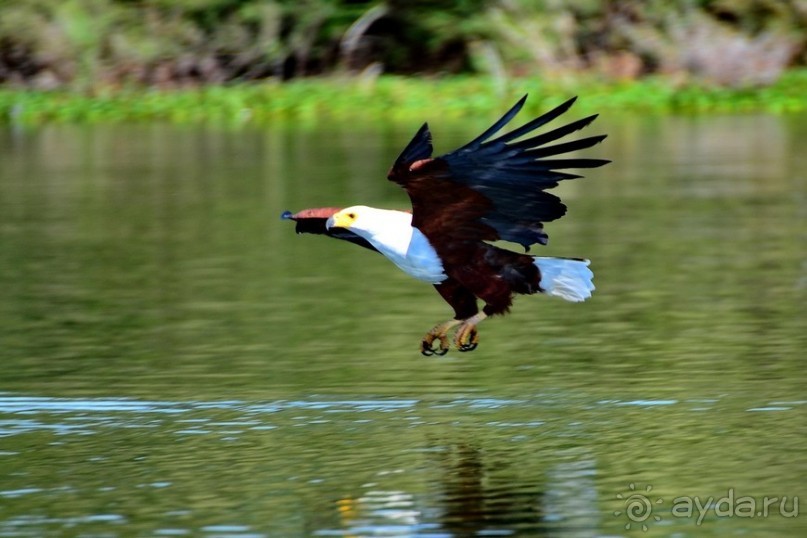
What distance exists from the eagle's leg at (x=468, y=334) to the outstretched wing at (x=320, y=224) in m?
0.54

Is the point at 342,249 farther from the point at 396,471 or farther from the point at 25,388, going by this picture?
the point at 396,471

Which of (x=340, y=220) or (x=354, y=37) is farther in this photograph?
(x=354, y=37)

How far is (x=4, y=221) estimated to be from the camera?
61.2ft

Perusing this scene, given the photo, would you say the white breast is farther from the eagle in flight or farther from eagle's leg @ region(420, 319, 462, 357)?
eagle's leg @ region(420, 319, 462, 357)

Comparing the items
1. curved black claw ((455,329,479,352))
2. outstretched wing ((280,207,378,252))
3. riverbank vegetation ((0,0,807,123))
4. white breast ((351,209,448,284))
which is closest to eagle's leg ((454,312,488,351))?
curved black claw ((455,329,479,352))

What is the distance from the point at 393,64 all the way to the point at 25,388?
3195 cm

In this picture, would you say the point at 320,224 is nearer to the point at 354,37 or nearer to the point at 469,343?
the point at 469,343

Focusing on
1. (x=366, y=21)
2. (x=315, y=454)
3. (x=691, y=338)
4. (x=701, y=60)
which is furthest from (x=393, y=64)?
(x=315, y=454)

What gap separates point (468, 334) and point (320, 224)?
85 centimetres

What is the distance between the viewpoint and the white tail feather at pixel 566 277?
8164 millimetres

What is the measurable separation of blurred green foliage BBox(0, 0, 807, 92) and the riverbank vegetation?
38mm

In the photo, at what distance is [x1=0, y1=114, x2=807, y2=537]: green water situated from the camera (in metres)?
7.29

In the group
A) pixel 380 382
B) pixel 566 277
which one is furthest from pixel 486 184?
pixel 380 382

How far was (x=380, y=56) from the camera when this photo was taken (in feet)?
135
